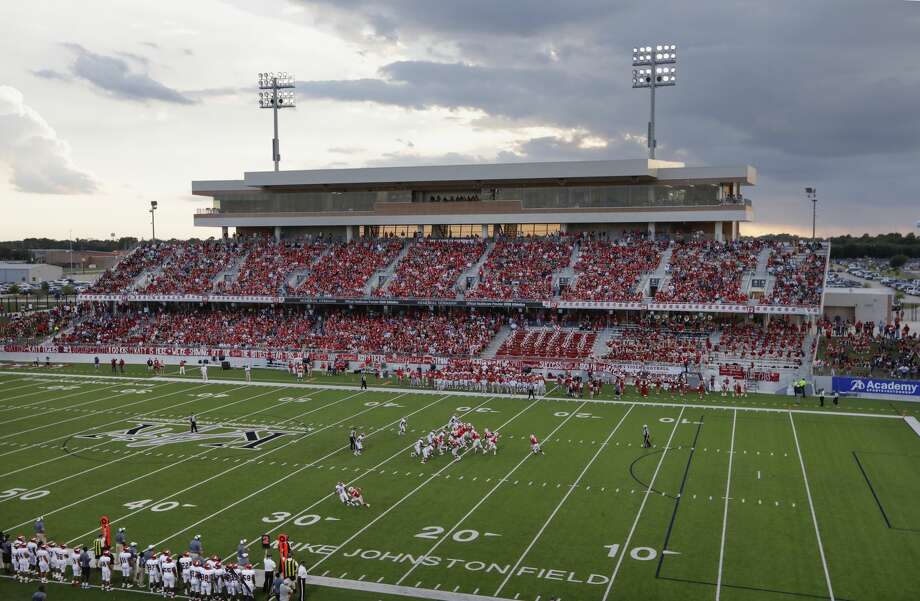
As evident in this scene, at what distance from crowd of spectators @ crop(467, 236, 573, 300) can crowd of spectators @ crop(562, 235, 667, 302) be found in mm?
1282

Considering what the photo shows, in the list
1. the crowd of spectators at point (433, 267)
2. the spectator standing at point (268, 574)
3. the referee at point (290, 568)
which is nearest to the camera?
the referee at point (290, 568)

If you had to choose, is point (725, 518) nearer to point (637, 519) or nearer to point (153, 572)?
point (637, 519)

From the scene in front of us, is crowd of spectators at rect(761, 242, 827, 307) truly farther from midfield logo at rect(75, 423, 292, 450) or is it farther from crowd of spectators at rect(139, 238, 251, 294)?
crowd of spectators at rect(139, 238, 251, 294)

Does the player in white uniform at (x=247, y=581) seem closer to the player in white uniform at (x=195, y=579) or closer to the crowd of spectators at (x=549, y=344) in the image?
the player in white uniform at (x=195, y=579)

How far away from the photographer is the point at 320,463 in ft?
84.1

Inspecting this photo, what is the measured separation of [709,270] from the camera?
154 feet

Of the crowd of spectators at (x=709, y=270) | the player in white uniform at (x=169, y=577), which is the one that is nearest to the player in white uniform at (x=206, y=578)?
the player in white uniform at (x=169, y=577)

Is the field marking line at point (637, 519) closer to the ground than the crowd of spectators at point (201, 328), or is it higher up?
closer to the ground

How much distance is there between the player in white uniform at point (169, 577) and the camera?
16547mm

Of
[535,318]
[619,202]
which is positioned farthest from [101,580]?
[619,202]

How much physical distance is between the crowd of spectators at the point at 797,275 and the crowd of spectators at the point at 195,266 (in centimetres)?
3504

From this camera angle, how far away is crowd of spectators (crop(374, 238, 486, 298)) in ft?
165

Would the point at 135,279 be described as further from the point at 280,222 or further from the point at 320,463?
the point at 320,463

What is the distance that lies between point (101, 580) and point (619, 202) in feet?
136
